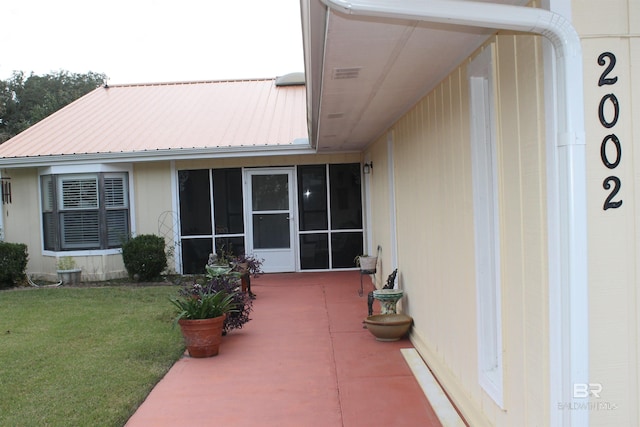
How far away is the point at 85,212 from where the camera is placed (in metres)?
10.7

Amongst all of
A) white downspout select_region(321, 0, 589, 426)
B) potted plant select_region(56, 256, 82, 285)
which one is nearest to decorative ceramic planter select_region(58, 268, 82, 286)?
potted plant select_region(56, 256, 82, 285)

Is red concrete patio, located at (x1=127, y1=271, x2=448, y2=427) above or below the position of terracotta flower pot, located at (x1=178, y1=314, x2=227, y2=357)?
below

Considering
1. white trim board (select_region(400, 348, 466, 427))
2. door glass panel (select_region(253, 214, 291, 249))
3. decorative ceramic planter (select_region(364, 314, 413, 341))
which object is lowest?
white trim board (select_region(400, 348, 466, 427))

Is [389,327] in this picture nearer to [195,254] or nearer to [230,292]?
[230,292]

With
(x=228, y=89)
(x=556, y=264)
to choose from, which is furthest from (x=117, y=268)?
(x=556, y=264)

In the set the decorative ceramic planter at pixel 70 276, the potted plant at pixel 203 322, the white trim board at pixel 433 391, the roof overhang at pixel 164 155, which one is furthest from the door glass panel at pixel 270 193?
the white trim board at pixel 433 391

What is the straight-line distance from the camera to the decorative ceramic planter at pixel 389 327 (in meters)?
5.74

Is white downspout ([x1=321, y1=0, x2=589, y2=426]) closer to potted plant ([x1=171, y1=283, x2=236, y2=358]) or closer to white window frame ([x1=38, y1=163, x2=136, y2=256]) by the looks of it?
potted plant ([x1=171, y1=283, x2=236, y2=358])

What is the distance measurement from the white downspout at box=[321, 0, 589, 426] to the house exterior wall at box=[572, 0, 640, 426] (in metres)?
0.17

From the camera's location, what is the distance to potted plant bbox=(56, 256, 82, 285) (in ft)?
34.6

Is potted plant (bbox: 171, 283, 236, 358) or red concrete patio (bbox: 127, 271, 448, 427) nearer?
red concrete patio (bbox: 127, 271, 448, 427)

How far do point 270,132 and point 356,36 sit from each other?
8.34 meters

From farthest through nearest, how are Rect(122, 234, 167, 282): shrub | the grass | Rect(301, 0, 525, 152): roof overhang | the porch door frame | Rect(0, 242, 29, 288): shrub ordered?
the porch door frame → Rect(122, 234, 167, 282): shrub → Rect(0, 242, 29, 288): shrub → the grass → Rect(301, 0, 525, 152): roof overhang

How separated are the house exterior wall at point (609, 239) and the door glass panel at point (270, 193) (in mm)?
9284
